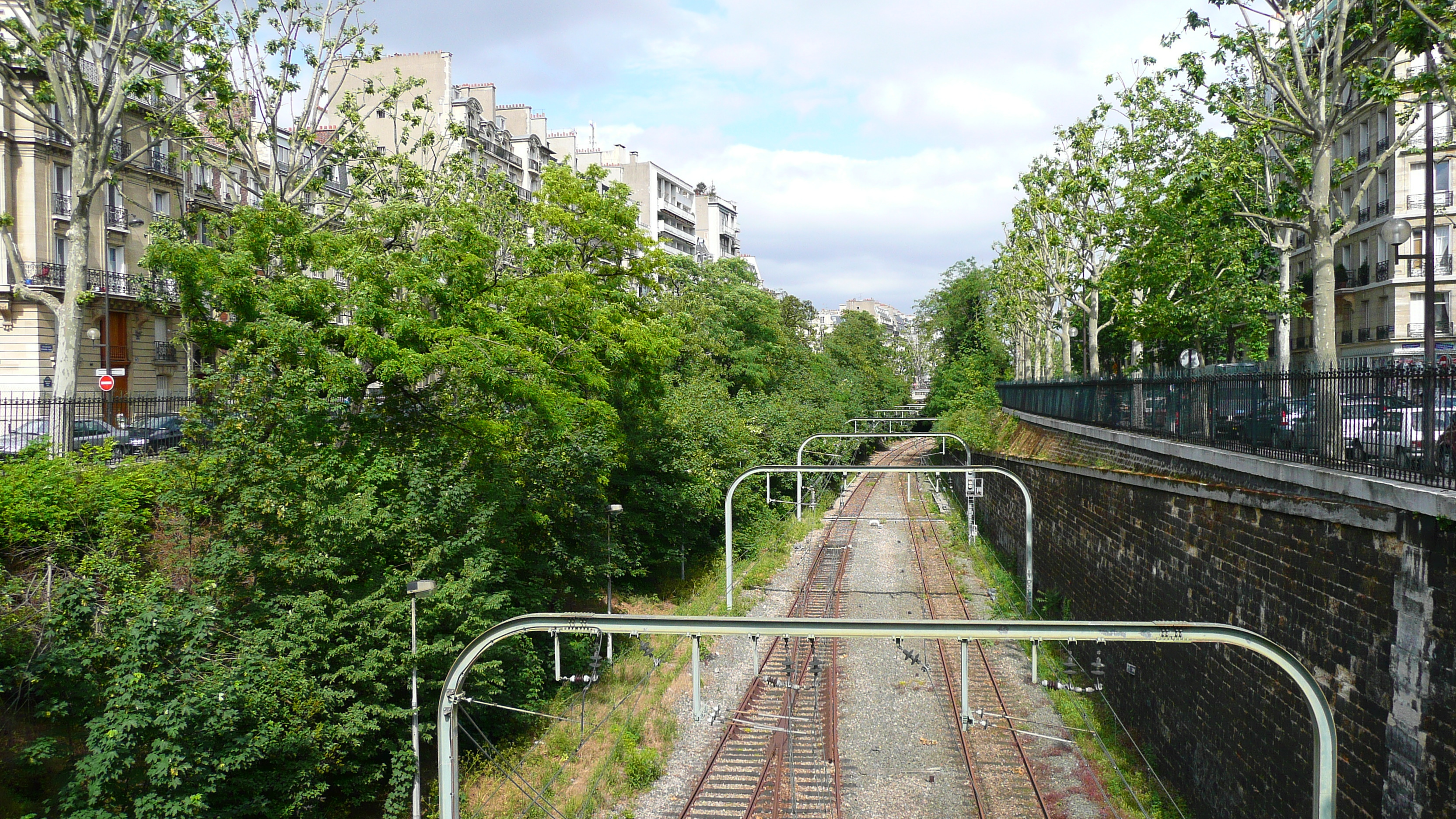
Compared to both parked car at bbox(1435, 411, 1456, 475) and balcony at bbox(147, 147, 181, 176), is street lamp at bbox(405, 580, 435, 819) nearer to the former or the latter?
parked car at bbox(1435, 411, 1456, 475)

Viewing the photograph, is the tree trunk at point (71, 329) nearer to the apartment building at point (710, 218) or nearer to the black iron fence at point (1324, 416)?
the black iron fence at point (1324, 416)

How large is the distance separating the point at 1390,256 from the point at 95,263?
52387 mm

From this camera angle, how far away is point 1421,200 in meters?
39.2

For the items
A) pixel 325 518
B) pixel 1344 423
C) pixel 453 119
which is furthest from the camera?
pixel 453 119

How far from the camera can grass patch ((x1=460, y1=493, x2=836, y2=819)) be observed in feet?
52.3

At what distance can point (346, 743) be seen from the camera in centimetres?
1513

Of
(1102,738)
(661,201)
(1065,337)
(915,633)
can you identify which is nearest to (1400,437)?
(915,633)

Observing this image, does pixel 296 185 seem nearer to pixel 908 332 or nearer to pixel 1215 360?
pixel 1215 360

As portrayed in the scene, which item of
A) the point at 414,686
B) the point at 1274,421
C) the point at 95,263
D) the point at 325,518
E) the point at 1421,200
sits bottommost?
the point at 414,686

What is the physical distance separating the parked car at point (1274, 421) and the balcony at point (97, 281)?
28591 millimetres

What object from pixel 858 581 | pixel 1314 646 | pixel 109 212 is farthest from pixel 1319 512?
pixel 109 212

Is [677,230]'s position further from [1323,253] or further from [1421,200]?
[1323,253]

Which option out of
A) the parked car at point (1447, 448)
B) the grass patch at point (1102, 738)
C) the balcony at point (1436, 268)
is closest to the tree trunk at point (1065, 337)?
the grass patch at point (1102, 738)

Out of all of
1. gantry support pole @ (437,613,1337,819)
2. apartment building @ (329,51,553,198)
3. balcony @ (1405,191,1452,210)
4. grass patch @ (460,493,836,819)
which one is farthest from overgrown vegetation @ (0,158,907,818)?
balcony @ (1405,191,1452,210)
